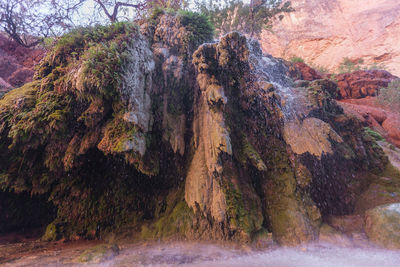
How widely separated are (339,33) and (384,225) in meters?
33.8

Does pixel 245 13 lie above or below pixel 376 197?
above

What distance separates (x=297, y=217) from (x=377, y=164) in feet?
12.4

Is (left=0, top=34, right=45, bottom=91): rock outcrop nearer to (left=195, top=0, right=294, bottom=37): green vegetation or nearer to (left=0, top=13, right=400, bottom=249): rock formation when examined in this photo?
(left=0, top=13, right=400, bottom=249): rock formation

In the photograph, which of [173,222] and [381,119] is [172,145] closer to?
[173,222]

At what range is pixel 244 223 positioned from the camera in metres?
4.11

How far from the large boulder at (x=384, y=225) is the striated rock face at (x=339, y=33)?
25997 mm

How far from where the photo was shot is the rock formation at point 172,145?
4074mm

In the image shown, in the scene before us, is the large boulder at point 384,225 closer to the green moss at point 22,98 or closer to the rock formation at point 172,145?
the rock formation at point 172,145

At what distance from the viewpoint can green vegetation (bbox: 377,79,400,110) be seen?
36.2ft

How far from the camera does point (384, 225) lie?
411cm

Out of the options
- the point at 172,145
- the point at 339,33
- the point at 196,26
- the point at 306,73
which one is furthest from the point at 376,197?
the point at 339,33

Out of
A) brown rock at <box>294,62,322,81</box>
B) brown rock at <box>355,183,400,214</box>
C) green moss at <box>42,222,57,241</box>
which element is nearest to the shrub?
brown rock at <box>294,62,322,81</box>

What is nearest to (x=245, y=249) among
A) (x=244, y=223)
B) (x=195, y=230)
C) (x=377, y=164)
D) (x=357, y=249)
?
(x=244, y=223)

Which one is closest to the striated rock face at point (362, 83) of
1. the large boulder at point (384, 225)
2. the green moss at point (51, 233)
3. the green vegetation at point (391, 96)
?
the green vegetation at point (391, 96)
